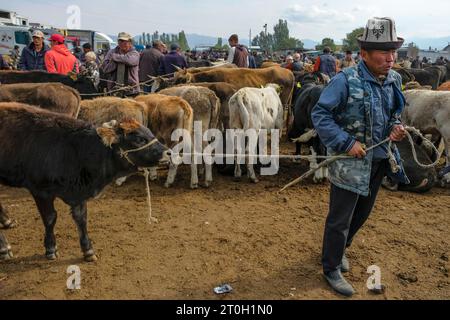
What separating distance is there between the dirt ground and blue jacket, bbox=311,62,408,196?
4.01 feet

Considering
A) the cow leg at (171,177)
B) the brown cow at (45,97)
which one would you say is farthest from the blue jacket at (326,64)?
the brown cow at (45,97)

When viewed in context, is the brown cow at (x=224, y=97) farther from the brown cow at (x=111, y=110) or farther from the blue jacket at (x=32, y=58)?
the blue jacket at (x=32, y=58)

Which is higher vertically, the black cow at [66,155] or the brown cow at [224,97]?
the brown cow at [224,97]

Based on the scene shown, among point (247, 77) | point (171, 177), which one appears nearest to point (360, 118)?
point (171, 177)

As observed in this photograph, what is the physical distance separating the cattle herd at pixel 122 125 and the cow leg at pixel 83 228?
0.04 ft

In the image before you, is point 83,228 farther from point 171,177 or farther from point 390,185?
point 390,185

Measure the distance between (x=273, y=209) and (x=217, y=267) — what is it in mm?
1828

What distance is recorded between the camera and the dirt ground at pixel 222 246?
3.67 meters

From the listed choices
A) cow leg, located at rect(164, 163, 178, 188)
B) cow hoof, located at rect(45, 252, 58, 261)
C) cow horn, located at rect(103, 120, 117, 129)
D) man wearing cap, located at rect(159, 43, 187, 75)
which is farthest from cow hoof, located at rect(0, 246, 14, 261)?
man wearing cap, located at rect(159, 43, 187, 75)

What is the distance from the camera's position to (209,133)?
688 centimetres

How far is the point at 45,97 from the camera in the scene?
5957mm
